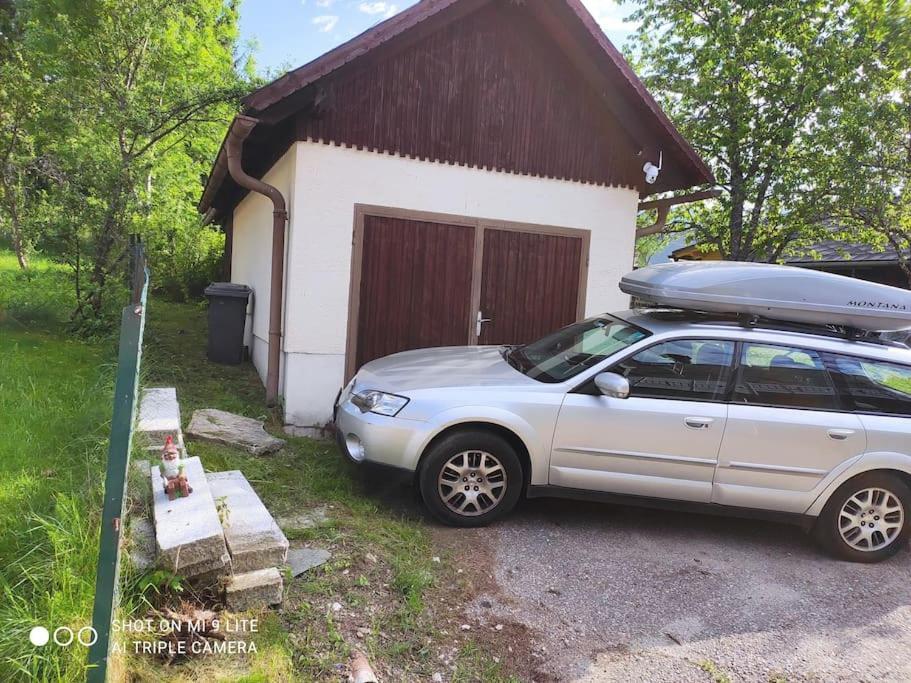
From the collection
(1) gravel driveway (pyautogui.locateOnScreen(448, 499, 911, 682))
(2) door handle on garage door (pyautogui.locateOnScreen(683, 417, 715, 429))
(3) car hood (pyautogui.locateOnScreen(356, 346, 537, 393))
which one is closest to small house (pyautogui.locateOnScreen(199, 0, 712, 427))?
(3) car hood (pyautogui.locateOnScreen(356, 346, 537, 393))

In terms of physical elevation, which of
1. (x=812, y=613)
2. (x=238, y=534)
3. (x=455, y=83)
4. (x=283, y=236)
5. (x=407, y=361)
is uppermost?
(x=455, y=83)

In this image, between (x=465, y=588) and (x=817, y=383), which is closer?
(x=465, y=588)

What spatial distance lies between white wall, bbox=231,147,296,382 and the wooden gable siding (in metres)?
0.90

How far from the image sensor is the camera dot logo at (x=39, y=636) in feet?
7.49

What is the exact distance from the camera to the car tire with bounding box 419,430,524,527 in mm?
4387

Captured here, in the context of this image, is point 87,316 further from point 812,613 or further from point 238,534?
point 812,613

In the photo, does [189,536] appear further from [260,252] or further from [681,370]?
[260,252]

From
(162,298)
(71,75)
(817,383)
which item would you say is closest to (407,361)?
(817,383)

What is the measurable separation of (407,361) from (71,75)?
824cm

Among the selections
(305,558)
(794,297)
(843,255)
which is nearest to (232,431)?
(305,558)

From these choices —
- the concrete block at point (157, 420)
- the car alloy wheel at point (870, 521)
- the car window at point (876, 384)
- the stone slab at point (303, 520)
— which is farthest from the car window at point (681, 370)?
the concrete block at point (157, 420)

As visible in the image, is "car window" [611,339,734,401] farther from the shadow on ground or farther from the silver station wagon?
the shadow on ground

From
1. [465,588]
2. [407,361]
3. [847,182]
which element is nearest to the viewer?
[465,588]

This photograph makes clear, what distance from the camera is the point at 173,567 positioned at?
114 inches
